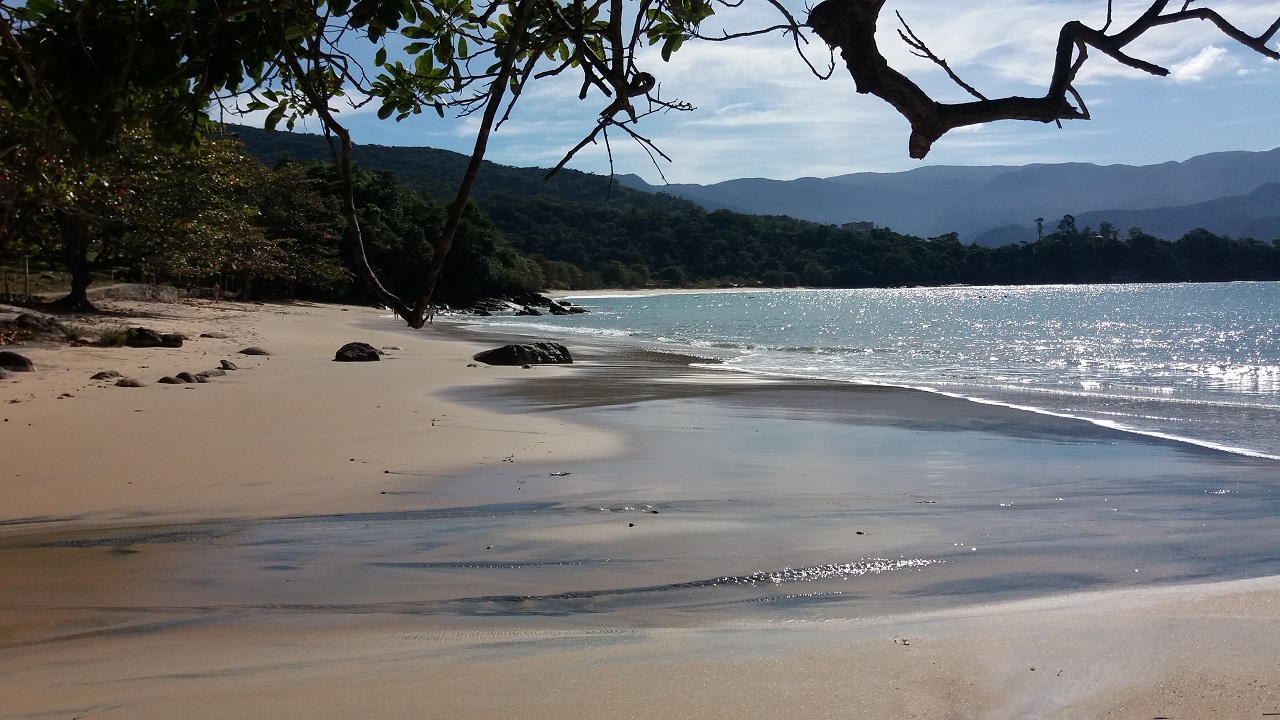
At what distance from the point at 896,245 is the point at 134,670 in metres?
147

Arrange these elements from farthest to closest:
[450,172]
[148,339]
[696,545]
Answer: [450,172] → [148,339] → [696,545]

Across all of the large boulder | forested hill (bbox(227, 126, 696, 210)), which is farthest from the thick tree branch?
forested hill (bbox(227, 126, 696, 210))

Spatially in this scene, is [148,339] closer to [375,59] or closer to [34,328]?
[34,328]

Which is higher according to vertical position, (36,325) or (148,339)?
(36,325)

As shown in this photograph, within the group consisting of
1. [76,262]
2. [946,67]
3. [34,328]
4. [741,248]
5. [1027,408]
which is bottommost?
[1027,408]

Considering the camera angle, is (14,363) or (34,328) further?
(34,328)

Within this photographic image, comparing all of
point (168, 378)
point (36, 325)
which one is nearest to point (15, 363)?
point (168, 378)

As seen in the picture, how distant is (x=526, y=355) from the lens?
1777 cm

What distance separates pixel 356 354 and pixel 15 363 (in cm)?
637

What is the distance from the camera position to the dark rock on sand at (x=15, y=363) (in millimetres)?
10547

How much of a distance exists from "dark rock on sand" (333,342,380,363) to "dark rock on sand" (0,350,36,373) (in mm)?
5456

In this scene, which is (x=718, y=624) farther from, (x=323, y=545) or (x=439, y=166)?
(x=439, y=166)

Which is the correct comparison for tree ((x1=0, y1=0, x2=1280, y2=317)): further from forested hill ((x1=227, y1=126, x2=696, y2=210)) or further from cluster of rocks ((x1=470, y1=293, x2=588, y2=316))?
forested hill ((x1=227, y1=126, x2=696, y2=210))

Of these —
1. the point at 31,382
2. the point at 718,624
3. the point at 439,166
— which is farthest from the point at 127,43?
the point at 439,166
